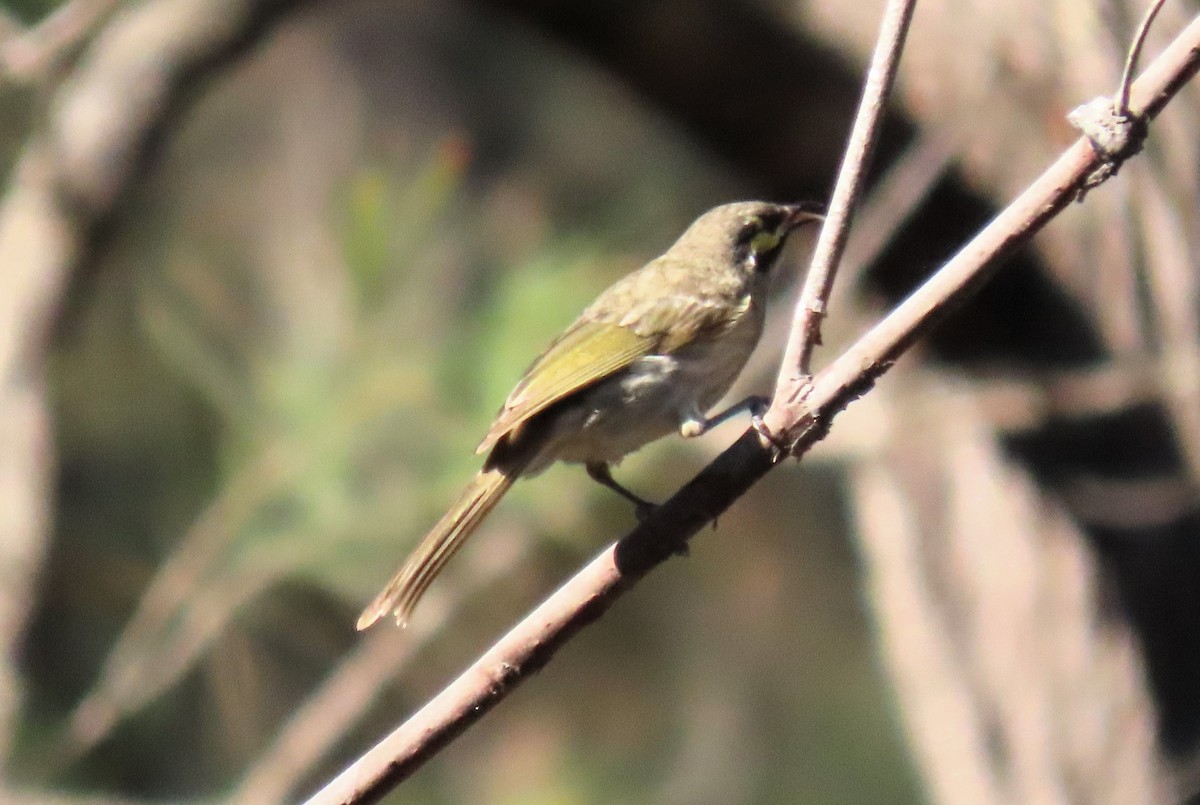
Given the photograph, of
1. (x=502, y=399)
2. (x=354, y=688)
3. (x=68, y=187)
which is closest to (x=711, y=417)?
(x=502, y=399)

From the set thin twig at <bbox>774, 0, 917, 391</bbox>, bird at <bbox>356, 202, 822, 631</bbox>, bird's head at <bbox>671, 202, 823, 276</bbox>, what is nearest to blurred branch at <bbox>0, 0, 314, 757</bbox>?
bird at <bbox>356, 202, 822, 631</bbox>

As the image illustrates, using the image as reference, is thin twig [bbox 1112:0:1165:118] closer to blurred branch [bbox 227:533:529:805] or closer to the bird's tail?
the bird's tail

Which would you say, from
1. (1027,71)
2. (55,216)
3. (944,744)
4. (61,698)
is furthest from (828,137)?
(61,698)

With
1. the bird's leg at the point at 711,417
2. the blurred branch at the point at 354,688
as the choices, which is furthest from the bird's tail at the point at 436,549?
the blurred branch at the point at 354,688

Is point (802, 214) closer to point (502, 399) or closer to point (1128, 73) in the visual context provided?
point (502, 399)

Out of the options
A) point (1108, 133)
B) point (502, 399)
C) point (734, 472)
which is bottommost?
point (734, 472)

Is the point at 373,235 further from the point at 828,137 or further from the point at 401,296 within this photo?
the point at 828,137
